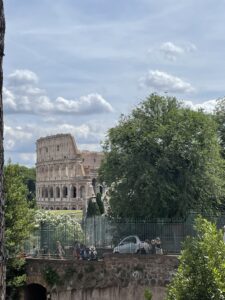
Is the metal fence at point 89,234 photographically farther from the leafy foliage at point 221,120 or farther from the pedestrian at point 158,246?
the leafy foliage at point 221,120

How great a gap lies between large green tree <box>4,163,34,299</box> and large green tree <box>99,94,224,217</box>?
6.88 meters

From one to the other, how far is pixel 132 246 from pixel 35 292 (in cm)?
579

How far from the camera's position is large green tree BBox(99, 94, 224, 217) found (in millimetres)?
34438

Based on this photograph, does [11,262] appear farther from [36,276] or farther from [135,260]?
[135,260]

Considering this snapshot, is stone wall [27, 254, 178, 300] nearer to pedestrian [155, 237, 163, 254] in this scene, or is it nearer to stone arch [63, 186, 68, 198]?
pedestrian [155, 237, 163, 254]

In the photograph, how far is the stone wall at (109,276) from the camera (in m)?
26.4

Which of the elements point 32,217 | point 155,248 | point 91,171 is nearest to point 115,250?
point 155,248

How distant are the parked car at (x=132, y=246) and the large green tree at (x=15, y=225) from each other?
14.5ft

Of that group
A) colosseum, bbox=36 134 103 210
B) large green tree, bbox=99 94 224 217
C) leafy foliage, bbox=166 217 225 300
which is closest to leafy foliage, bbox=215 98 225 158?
large green tree, bbox=99 94 224 217

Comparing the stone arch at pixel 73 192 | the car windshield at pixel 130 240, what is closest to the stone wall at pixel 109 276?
the car windshield at pixel 130 240

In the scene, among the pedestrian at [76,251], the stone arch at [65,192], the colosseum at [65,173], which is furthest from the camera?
the stone arch at [65,192]

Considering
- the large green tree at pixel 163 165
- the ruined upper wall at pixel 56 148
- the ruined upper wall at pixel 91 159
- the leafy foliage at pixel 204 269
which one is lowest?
the leafy foliage at pixel 204 269

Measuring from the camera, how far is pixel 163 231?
97.0ft

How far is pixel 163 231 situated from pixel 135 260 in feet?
9.79
